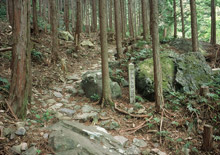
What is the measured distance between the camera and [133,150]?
4.09 metres

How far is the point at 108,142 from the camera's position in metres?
3.98

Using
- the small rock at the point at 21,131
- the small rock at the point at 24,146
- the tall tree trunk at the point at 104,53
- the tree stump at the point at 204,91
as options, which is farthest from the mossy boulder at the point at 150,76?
the small rock at the point at 24,146

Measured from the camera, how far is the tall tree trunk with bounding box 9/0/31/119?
12.3 ft

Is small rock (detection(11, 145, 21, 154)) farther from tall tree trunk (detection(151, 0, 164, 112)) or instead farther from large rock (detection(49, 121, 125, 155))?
tall tree trunk (detection(151, 0, 164, 112))

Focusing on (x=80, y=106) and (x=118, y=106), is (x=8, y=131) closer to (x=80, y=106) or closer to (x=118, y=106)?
(x=80, y=106)

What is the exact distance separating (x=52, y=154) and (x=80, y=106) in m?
2.99

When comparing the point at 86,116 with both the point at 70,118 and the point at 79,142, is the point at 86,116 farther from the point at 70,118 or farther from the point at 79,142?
the point at 79,142

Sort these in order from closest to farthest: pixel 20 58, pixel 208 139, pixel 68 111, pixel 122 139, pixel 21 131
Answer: pixel 21 131 < pixel 20 58 < pixel 208 139 < pixel 122 139 < pixel 68 111

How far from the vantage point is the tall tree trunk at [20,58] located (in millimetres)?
3742

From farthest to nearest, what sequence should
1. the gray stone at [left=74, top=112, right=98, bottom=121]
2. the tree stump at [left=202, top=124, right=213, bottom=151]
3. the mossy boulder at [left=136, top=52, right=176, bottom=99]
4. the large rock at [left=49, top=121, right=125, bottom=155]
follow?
the mossy boulder at [left=136, top=52, right=176, bottom=99] < the gray stone at [left=74, top=112, right=98, bottom=121] < the tree stump at [left=202, top=124, right=213, bottom=151] < the large rock at [left=49, top=121, right=125, bottom=155]

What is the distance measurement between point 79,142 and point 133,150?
1.52 metres

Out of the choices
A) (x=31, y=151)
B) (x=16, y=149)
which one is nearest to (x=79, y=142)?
(x=31, y=151)

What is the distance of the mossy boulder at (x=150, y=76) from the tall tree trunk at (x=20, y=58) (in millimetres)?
4319

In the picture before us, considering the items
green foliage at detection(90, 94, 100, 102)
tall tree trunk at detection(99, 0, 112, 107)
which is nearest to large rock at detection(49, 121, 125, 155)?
tall tree trunk at detection(99, 0, 112, 107)
